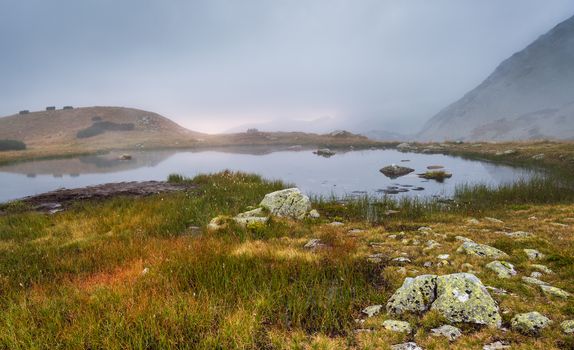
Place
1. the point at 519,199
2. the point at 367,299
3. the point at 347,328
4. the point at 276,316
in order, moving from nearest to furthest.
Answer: the point at 347,328 → the point at 276,316 → the point at 367,299 → the point at 519,199

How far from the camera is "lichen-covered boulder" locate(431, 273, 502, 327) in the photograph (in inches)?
190

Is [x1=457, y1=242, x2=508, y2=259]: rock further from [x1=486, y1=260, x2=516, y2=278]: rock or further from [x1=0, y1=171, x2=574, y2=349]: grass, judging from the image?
[x1=486, y1=260, x2=516, y2=278]: rock

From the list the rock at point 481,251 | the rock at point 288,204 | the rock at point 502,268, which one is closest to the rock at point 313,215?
the rock at point 288,204

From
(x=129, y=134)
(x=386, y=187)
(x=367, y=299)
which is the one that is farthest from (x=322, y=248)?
(x=129, y=134)

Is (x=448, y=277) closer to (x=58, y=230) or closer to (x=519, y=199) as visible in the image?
(x=58, y=230)

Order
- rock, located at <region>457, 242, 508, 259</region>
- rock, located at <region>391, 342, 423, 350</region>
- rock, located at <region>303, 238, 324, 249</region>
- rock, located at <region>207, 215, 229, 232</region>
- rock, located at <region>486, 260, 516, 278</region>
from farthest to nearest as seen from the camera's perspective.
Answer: rock, located at <region>207, 215, 229, 232</region>, rock, located at <region>303, 238, 324, 249</region>, rock, located at <region>457, 242, 508, 259</region>, rock, located at <region>486, 260, 516, 278</region>, rock, located at <region>391, 342, 423, 350</region>

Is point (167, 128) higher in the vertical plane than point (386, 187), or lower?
higher

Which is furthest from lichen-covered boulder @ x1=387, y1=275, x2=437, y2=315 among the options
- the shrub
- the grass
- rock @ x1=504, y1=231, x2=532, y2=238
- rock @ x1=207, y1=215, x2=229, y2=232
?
the shrub

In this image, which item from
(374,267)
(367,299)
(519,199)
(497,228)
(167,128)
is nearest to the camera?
(367,299)

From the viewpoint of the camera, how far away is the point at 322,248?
8.98m

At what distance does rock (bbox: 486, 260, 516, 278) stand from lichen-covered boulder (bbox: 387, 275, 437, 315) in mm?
1979

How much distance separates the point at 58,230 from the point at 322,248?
10.6 meters

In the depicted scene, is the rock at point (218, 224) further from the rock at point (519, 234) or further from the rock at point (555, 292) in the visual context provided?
the rock at point (519, 234)

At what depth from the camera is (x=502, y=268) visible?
661 cm
